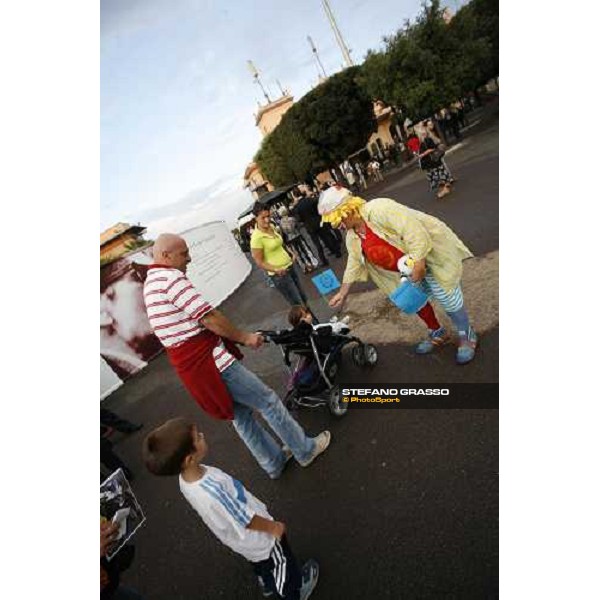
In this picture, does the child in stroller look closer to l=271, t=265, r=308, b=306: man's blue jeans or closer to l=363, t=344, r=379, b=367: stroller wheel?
l=363, t=344, r=379, b=367: stroller wheel

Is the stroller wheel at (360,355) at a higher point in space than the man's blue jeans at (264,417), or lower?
lower

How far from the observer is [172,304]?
231 centimetres

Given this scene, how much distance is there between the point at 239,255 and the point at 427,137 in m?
6.31

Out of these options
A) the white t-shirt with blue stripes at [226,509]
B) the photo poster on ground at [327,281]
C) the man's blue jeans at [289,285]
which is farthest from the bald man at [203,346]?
the man's blue jeans at [289,285]

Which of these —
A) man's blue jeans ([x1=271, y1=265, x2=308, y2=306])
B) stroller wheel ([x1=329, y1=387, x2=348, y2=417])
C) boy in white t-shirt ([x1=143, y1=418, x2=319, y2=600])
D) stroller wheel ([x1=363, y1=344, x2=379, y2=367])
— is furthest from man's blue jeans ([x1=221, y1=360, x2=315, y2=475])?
man's blue jeans ([x1=271, y1=265, x2=308, y2=306])

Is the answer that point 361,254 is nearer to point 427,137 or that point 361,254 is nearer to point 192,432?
point 192,432

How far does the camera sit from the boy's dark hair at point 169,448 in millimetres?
1729

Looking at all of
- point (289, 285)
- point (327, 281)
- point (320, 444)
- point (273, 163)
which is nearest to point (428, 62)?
point (273, 163)

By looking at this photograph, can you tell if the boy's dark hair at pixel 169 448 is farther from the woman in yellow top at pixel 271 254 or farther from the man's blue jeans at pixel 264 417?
the woman in yellow top at pixel 271 254

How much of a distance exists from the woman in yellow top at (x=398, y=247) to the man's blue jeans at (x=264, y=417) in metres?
0.99

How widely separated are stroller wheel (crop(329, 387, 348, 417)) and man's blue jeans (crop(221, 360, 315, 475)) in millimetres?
424

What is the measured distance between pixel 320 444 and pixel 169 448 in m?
1.76

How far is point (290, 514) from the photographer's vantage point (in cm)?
287
